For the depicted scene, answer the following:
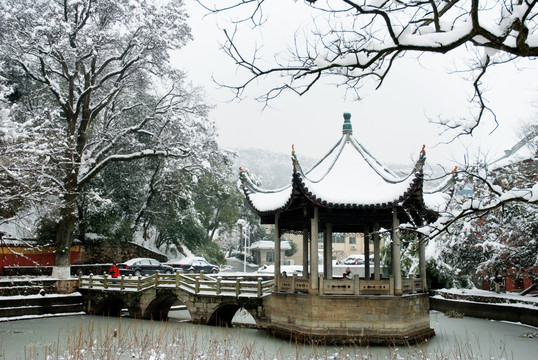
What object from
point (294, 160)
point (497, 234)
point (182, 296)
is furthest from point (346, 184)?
point (497, 234)

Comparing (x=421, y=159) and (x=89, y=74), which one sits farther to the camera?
(x=89, y=74)

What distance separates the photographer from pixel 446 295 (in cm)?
2306

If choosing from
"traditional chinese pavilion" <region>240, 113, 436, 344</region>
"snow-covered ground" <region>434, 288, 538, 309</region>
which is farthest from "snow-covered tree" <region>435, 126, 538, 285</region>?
"traditional chinese pavilion" <region>240, 113, 436, 344</region>

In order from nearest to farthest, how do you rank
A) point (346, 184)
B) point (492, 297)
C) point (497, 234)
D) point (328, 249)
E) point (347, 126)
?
point (346, 184) → point (328, 249) → point (347, 126) → point (492, 297) → point (497, 234)

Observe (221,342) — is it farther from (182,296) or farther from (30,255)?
(30,255)

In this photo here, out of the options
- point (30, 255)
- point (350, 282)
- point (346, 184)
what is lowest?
point (350, 282)

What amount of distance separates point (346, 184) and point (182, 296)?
8.26 meters

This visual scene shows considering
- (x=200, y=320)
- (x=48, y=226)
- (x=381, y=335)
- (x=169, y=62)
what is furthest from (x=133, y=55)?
(x=381, y=335)

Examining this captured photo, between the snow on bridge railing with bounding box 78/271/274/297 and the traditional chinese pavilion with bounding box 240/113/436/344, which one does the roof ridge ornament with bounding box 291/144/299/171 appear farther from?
the snow on bridge railing with bounding box 78/271/274/297

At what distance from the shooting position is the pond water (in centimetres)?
1020

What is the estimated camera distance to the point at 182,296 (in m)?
19.5

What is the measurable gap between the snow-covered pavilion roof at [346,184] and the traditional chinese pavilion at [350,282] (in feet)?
0.09

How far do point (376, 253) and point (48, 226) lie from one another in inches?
709

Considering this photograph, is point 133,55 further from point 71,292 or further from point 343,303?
point 343,303
